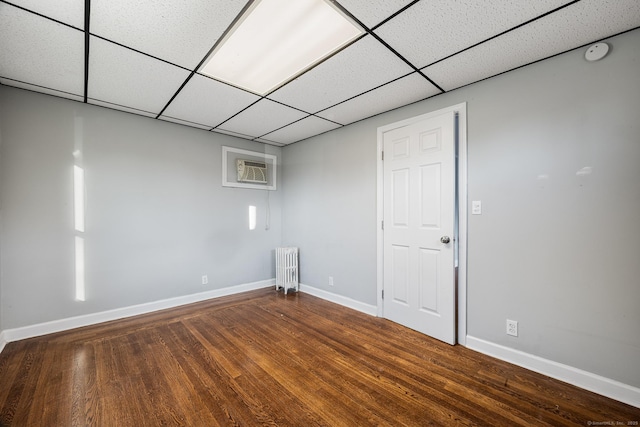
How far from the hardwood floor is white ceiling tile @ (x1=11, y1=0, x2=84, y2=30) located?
2.42 metres

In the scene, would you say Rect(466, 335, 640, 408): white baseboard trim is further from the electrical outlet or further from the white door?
the white door

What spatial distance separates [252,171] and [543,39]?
353 cm

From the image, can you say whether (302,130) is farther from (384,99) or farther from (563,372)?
(563,372)

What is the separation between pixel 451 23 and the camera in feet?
5.36

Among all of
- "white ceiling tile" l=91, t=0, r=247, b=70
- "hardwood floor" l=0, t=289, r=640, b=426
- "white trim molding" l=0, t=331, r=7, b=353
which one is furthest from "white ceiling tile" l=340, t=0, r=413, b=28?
"white trim molding" l=0, t=331, r=7, b=353

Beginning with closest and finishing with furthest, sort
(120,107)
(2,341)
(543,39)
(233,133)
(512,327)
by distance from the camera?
1. (543,39)
2. (512,327)
3. (2,341)
4. (120,107)
5. (233,133)

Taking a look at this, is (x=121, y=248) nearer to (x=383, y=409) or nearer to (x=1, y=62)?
(x=1, y=62)

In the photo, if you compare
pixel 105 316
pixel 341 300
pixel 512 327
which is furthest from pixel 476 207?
pixel 105 316

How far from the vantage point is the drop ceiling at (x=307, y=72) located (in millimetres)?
1524

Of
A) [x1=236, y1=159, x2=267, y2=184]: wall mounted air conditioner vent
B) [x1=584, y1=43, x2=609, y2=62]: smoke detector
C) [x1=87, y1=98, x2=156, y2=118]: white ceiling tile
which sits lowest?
[x1=236, y1=159, x2=267, y2=184]: wall mounted air conditioner vent

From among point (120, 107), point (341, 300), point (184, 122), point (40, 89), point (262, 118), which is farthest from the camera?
point (341, 300)

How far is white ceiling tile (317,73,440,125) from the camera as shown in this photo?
2408mm

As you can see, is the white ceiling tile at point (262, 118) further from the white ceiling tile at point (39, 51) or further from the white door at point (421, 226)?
the white ceiling tile at point (39, 51)

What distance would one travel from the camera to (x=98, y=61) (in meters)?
2.04
